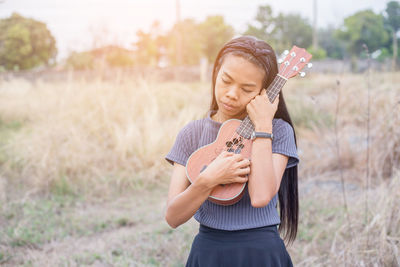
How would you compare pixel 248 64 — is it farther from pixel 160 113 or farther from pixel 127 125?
pixel 160 113

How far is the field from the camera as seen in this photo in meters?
2.56

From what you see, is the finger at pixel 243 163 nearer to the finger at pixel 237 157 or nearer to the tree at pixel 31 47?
the finger at pixel 237 157

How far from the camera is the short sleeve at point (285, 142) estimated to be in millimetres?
1290

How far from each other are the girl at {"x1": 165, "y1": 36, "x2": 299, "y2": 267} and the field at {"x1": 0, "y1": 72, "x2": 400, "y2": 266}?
1.07 meters

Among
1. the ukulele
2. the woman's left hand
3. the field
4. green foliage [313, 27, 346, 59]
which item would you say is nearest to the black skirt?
the ukulele

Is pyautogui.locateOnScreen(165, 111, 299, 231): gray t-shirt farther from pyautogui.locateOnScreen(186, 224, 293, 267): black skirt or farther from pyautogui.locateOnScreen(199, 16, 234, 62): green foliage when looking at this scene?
pyautogui.locateOnScreen(199, 16, 234, 62): green foliage

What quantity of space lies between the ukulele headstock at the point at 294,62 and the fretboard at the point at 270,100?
0.13 ft

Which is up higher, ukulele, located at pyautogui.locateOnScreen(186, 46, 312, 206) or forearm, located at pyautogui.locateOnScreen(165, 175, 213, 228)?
ukulele, located at pyautogui.locateOnScreen(186, 46, 312, 206)

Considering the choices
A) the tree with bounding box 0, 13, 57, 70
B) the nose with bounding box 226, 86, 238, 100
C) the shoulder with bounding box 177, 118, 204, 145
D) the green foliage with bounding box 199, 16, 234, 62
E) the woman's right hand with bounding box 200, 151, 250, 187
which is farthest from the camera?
the green foliage with bounding box 199, 16, 234, 62

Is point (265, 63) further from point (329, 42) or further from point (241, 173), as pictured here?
point (329, 42)

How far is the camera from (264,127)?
1.24m

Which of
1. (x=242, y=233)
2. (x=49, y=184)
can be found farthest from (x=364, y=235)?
(x=49, y=184)

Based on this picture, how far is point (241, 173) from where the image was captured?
1.20 metres

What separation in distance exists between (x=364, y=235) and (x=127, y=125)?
3.35 meters
